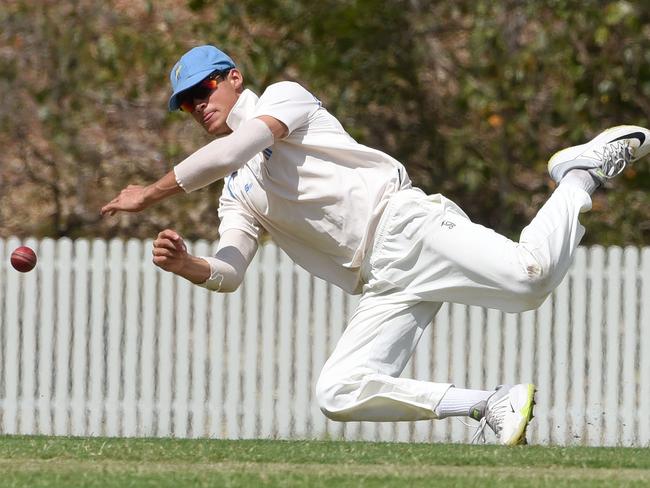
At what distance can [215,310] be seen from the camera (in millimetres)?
10695

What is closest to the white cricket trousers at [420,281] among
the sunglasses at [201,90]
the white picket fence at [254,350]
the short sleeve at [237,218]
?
the short sleeve at [237,218]

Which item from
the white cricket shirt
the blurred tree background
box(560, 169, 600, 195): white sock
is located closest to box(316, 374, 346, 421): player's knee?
the white cricket shirt

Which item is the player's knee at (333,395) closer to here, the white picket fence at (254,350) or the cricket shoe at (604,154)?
the cricket shoe at (604,154)

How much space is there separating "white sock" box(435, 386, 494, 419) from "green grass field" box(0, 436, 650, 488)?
158mm

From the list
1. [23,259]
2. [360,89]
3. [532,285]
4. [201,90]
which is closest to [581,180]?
[532,285]

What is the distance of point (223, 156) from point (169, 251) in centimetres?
44

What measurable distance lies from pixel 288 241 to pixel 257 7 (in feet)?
20.4

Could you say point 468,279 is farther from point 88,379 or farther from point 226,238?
point 88,379

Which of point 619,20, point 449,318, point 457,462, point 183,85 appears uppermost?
point 619,20

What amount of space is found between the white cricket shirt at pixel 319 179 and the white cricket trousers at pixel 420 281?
0.08m

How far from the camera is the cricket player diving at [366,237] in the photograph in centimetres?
575

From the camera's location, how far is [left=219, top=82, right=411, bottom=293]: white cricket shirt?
595cm

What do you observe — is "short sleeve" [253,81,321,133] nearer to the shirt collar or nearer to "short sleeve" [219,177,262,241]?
the shirt collar

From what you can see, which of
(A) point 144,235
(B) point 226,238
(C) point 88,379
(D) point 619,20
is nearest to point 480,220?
(D) point 619,20
